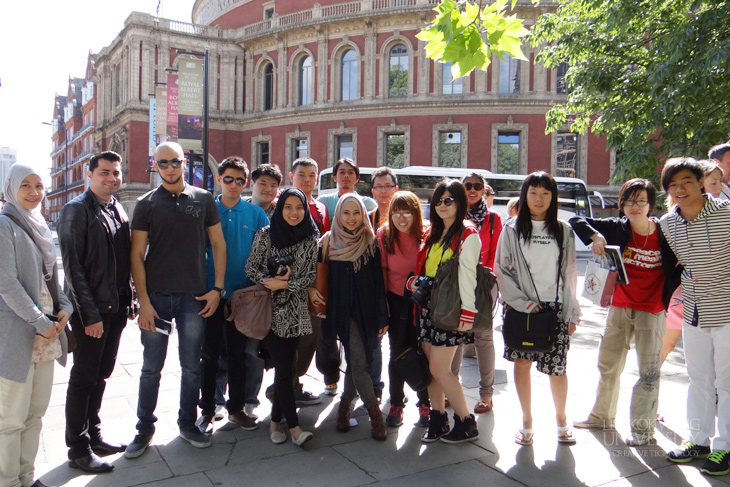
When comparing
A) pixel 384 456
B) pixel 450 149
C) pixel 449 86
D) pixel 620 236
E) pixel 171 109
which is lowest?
pixel 384 456

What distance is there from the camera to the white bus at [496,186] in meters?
24.5

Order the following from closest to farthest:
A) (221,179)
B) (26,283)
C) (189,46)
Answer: (26,283), (221,179), (189,46)

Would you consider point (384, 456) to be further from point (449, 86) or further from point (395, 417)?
point (449, 86)

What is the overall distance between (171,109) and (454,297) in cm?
1493

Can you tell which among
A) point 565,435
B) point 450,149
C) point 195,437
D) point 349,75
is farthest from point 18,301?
point 349,75

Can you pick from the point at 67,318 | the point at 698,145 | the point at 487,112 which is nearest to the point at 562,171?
the point at 487,112

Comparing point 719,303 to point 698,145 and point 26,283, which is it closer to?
point 26,283

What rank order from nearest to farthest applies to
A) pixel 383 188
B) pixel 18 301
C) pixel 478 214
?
pixel 18 301 → pixel 383 188 → pixel 478 214

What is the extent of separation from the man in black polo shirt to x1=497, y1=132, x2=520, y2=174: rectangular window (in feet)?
87.1

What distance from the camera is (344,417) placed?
4.26 metres

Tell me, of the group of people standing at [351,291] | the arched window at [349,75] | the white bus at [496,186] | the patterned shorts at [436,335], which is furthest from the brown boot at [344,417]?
the arched window at [349,75]

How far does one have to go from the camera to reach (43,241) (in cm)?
338

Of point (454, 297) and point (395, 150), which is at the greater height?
point (395, 150)

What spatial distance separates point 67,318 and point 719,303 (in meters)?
4.17
